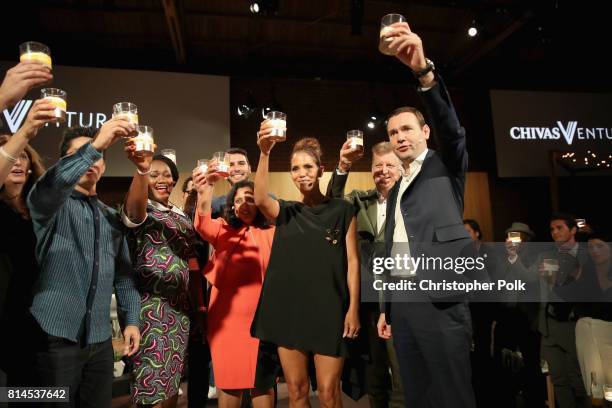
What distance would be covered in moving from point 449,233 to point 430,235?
3.0 inches

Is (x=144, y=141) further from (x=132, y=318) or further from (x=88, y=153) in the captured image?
(x=132, y=318)

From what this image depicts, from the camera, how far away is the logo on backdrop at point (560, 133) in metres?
7.02

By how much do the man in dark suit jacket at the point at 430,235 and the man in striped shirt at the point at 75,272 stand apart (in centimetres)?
113

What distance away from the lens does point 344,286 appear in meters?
2.09

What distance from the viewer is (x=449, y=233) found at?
166 cm

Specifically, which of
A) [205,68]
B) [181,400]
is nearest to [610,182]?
[205,68]

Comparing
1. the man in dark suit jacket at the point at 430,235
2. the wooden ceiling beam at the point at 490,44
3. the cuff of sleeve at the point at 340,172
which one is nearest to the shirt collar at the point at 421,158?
the man in dark suit jacket at the point at 430,235

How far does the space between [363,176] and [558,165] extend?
3.36m

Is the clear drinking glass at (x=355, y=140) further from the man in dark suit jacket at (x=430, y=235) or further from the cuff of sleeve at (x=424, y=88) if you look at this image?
the cuff of sleeve at (x=424, y=88)

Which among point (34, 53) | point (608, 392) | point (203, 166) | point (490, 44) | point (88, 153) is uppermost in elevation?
point (490, 44)

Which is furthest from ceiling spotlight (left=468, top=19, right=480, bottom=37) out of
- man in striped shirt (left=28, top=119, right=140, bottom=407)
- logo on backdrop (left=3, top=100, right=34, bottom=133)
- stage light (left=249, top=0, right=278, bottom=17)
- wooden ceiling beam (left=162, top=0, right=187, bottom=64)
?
logo on backdrop (left=3, top=100, right=34, bottom=133)

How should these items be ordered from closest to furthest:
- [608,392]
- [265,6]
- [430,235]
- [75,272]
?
[75,272], [430,235], [608,392], [265,6]

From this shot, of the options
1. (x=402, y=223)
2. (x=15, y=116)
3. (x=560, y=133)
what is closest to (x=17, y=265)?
(x=402, y=223)

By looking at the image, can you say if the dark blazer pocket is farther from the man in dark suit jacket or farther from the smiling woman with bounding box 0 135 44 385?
the smiling woman with bounding box 0 135 44 385
